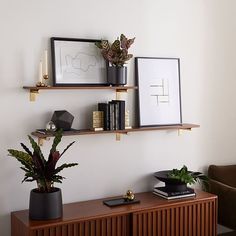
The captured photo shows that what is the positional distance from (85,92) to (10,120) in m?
0.62

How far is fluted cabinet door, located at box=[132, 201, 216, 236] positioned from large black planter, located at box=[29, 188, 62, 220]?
0.60 metres

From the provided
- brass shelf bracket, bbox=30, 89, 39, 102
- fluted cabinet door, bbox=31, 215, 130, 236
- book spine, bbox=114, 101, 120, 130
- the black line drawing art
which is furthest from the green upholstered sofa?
brass shelf bracket, bbox=30, 89, 39, 102

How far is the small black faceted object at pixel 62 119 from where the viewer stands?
10.6ft

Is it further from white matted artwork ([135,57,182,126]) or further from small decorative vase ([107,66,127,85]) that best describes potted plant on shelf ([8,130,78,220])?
white matted artwork ([135,57,182,126])

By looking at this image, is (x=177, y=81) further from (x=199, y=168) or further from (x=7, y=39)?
(x=7, y=39)

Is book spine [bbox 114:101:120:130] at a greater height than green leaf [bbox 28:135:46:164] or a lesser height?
greater

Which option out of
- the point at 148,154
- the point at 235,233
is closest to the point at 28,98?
the point at 148,154

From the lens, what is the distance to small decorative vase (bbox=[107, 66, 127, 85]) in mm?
3379

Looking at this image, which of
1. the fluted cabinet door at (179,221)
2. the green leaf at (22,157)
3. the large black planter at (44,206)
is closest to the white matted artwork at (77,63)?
the green leaf at (22,157)

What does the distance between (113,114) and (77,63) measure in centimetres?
Result: 47

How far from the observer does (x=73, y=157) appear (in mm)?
3422

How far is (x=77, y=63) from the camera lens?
3377 millimetres

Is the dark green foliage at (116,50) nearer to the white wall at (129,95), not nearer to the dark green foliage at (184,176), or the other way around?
the white wall at (129,95)

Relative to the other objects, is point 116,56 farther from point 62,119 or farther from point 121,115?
point 62,119
